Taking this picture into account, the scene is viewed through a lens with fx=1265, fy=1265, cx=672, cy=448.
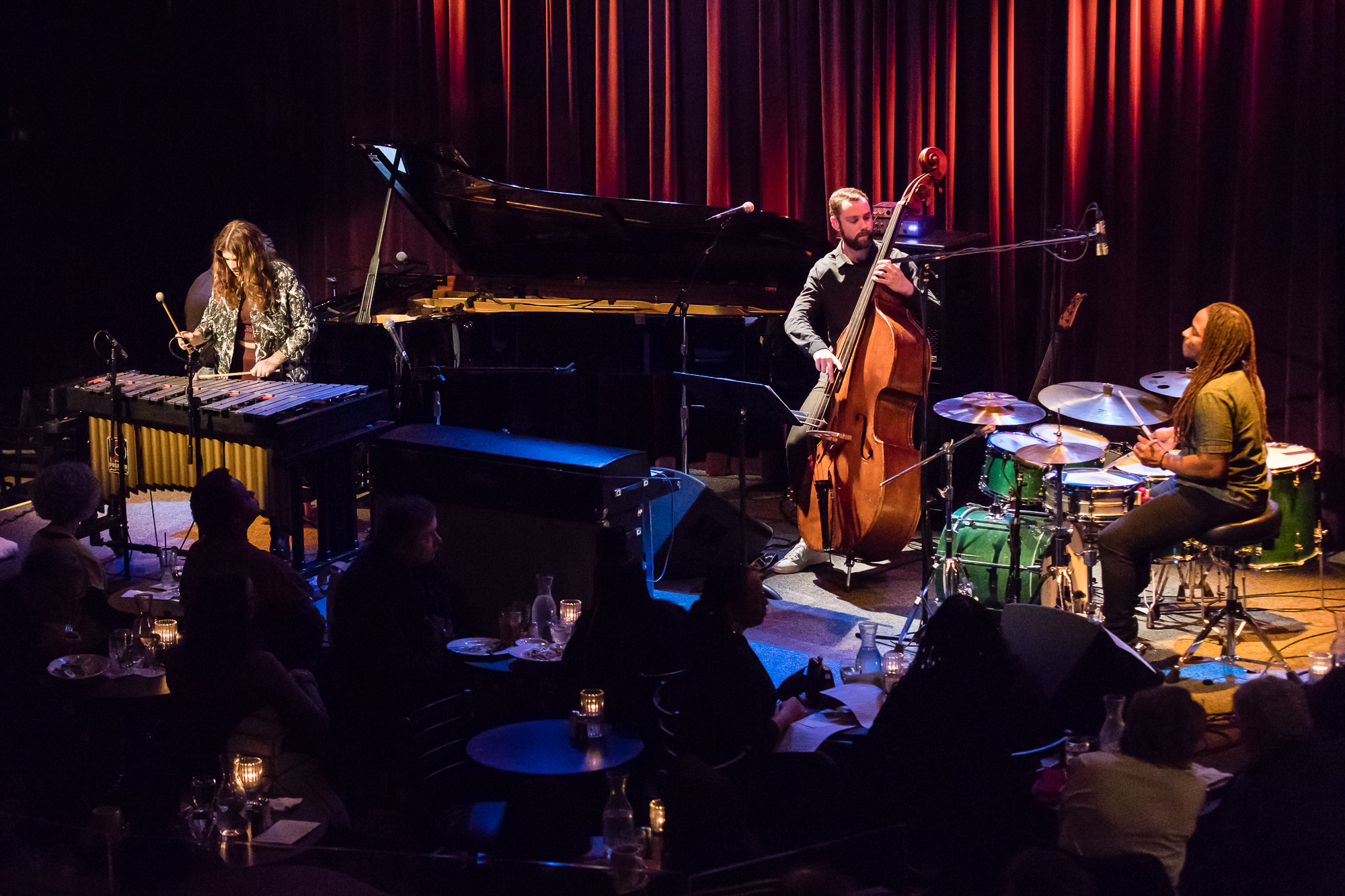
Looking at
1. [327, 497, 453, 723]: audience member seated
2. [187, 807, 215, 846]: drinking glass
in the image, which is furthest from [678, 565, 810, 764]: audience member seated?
[187, 807, 215, 846]: drinking glass

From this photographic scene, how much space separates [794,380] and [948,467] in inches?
73.6

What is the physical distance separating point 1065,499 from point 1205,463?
0.91m

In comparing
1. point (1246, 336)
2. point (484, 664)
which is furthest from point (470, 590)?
point (1246, 336)

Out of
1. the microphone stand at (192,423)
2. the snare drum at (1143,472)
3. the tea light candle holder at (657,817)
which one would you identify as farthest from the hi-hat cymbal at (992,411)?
the microphone stand at (192,423)

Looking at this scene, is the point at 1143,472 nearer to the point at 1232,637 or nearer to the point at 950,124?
the point at 1232,637

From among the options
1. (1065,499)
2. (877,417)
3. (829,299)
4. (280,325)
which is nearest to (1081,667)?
(877,417)

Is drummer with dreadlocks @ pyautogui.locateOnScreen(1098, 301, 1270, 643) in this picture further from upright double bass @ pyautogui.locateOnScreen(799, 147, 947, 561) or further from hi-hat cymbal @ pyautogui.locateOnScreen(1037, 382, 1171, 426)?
upright double bass @ pyautogui.locateOnScreen(799, 147, 947, 561)

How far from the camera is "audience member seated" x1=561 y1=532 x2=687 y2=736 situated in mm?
3762

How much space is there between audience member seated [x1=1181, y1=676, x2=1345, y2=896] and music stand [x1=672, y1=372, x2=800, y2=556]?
280cm

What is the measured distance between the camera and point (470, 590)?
5680 mm

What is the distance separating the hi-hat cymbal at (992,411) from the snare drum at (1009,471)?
123 millimetres

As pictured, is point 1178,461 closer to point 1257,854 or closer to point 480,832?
point 1257,854

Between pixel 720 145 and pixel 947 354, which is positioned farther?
pixel 720 145

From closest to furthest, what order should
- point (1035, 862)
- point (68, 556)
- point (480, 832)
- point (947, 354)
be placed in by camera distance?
point (1035, 862) → point (480, 832) → point (68, 556) → point (947, 354)
